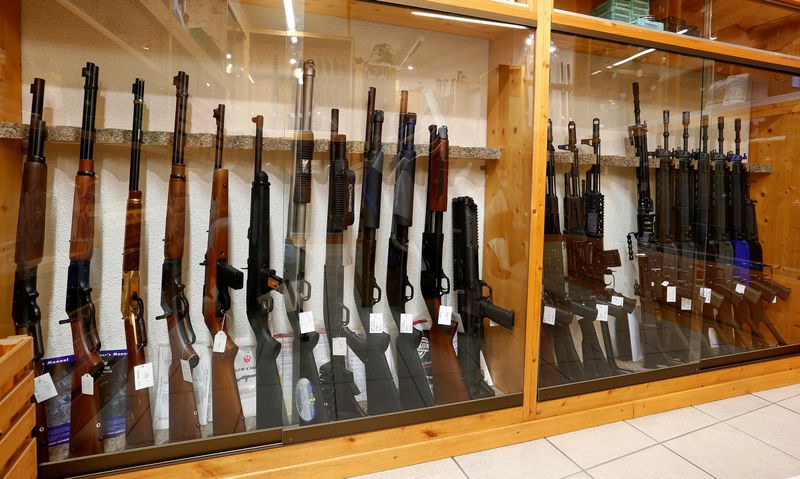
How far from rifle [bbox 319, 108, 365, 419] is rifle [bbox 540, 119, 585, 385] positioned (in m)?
0.83

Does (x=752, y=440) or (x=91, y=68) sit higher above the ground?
(x=91, y=68)

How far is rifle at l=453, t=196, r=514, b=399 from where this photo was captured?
194 centimetres

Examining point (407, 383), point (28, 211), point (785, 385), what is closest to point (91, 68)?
point (28, 211)

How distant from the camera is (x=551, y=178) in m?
2.04

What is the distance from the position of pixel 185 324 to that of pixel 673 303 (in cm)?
238

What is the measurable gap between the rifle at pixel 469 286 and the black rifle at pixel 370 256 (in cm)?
37

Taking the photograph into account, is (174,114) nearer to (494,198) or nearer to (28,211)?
(28,211)

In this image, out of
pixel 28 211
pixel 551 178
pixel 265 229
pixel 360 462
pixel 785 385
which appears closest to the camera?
pixel 28 211

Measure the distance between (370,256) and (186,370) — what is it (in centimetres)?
81

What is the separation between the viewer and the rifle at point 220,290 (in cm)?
157

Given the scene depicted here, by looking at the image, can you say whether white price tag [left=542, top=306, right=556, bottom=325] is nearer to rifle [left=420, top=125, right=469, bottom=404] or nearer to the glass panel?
rifle [left=420, top=125, right=469, bottom=404]

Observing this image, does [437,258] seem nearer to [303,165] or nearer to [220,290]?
[303,165]

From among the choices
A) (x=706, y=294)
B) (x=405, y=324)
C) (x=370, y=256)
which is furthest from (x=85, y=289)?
(x=706, y=294)

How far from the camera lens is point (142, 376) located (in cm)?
153
